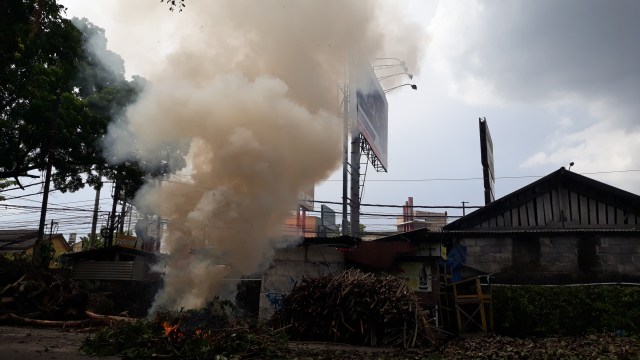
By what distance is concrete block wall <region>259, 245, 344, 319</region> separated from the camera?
15719 mm

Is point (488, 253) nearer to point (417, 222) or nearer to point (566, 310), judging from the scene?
point (566, 310)

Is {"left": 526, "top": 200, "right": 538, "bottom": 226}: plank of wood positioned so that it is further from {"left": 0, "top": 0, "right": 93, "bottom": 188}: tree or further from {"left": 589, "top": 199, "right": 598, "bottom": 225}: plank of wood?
{"left": 0, "top": 0, "right": 93, "bottom": 188}: tree

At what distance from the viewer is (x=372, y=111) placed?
26406mm

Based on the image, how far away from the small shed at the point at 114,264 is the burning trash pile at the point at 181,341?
Answer: 362 inches

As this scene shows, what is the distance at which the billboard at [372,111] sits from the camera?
2262cm

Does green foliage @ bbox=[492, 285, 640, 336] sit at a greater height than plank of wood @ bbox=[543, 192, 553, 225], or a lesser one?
lesser

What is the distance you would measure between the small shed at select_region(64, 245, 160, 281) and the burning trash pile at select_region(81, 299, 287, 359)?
9202 mm

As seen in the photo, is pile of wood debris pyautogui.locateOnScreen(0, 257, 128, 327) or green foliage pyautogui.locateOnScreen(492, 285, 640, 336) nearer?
green foliage pyautogui.locateOnScreen(492, 285, 640, 336)

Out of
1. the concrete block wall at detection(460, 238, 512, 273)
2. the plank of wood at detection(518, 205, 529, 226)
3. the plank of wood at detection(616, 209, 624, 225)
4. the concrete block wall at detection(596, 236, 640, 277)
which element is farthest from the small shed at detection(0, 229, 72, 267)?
the plank of wood at detection(616, 209, 624, 225)

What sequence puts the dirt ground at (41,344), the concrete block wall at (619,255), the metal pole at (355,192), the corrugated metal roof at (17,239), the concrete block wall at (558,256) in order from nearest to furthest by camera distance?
the dirt ground at (41,344) → the concrete block wall at (619,255) → the concrete block wall at (558,256) → the metal pole at (355,192) → the corrugated metal roof at (17,239)

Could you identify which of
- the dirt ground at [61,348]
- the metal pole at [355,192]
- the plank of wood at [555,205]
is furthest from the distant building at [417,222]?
the dirt ground at [61,348]

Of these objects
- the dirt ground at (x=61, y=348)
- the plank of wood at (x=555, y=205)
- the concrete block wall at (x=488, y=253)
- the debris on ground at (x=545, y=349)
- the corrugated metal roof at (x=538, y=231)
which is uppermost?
the plank of wood at (x=555, y=205)

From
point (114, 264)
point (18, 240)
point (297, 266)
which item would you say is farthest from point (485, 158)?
point (18, 240)

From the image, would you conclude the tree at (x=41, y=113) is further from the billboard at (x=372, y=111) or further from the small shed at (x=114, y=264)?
the billboard at (x=372, y=111)
